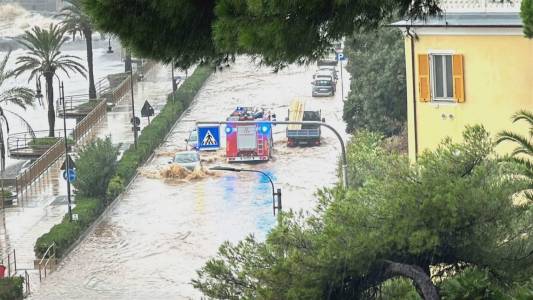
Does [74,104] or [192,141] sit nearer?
[192,141]

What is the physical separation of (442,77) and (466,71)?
0.49 metres

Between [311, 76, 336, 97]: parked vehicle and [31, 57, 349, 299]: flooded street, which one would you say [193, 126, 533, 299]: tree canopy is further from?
[311, 76, 336, 97]: parked vehicle

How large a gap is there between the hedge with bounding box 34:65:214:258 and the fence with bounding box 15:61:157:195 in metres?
2.58

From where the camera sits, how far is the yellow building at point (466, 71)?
97.2ft

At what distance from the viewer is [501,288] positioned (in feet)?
66.1

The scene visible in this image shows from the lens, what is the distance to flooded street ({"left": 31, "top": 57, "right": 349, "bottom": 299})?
41.7 meters

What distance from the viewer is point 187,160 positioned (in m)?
56.3

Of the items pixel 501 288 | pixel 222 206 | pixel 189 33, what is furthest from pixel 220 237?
pixel 189 33

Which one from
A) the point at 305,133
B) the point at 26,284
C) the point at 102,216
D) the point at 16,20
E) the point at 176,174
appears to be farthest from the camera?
the point at 16,20

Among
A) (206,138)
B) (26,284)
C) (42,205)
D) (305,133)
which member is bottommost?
(26,284)

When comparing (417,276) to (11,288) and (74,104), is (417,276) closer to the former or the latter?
(11,288)

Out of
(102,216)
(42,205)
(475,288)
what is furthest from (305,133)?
(475,288)

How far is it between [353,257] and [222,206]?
96.6 feet

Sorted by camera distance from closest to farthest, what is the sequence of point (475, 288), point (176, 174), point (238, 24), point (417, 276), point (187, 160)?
1. point (238, 24)
2. point (475, 288)
3. point (417, 276)
4. point (176, 174)
5. point (187, 160)
